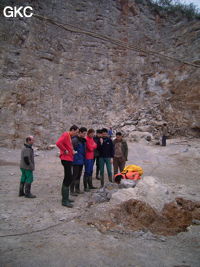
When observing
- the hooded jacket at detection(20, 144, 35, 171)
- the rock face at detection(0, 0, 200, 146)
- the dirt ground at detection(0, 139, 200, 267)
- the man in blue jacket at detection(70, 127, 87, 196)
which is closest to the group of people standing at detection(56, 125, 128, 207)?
the man in blue jacket at detection(70, 127, 87, 196)

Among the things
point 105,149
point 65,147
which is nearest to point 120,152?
point 105,149

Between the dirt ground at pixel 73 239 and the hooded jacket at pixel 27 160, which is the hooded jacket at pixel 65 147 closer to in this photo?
the dirt ground at pixel 73 239

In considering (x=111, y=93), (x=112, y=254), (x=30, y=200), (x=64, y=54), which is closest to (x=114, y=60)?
(x=111, y=93)

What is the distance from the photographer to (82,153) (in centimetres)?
530

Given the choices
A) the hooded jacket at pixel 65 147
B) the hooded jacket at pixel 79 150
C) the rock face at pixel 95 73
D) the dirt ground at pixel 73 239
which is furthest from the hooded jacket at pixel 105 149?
the rock face at pixel 95 73

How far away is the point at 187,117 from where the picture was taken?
1661 cm

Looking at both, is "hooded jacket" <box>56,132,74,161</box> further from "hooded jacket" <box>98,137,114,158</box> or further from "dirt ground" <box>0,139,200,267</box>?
"hooded jacket" <box>98,137,114,158</box>

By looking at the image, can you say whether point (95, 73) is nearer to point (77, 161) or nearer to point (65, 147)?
point (77, 161)

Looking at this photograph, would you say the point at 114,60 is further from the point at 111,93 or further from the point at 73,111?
the point at 73,111

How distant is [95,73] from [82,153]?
13421 mm

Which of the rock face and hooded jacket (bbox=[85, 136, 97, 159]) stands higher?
the rock face

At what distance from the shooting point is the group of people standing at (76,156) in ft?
14.5

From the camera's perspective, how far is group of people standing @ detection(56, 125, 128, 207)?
4.43 meters

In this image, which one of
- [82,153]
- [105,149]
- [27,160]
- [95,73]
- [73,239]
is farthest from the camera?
[95,73]
